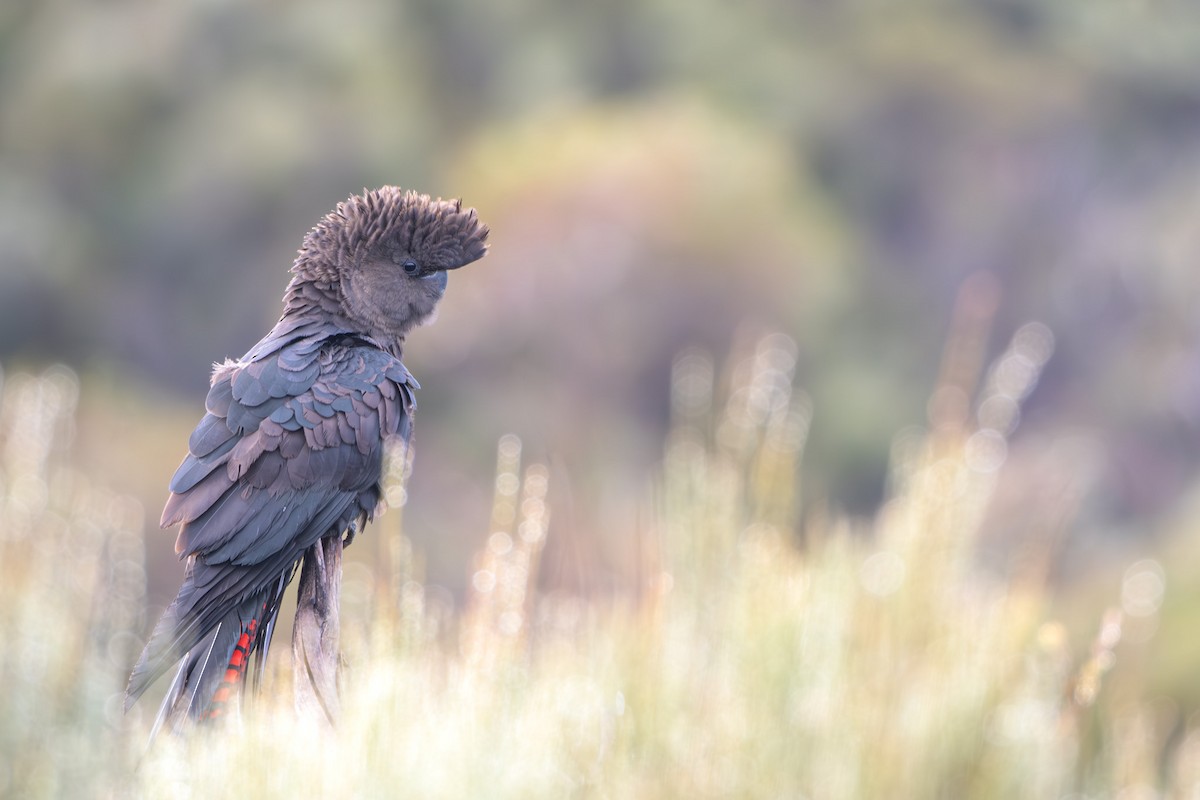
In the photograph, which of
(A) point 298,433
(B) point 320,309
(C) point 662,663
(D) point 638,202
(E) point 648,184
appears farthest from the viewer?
(E) point 648,184

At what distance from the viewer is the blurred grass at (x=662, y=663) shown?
275 centimetres

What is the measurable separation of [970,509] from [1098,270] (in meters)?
19.8

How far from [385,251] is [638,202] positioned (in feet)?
53.0

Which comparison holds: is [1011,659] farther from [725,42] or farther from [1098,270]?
[725,42]

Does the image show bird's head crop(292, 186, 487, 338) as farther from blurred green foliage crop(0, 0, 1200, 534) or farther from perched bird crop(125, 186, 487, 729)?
blurred green foliage crop(0, 0, 1200, 534)

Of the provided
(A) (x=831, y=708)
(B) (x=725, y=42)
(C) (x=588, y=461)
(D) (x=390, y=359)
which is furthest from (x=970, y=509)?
(B) (x=725, y=42)

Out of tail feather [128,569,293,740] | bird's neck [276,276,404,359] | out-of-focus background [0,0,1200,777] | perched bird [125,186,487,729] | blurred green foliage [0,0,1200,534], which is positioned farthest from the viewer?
blurred green foliage [0,0,1200,534]

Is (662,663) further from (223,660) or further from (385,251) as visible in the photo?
(385,251)

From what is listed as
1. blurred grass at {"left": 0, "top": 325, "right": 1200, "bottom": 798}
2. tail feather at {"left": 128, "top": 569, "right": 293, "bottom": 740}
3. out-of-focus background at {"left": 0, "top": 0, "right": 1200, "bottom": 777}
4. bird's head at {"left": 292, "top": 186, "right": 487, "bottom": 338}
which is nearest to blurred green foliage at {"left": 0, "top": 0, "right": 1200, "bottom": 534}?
out-of-focus background at {"left": 0, "top": 0, "right": 1200, "bottom": 777}

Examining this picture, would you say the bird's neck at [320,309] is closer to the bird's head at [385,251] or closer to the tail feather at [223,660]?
the bird's head at [385,251]

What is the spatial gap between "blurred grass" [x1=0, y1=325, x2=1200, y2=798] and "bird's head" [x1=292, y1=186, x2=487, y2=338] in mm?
960

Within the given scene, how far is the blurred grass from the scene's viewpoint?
275cm

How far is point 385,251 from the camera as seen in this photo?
14.5ft

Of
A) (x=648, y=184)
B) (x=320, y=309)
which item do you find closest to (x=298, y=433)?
(x=320, y=309)
